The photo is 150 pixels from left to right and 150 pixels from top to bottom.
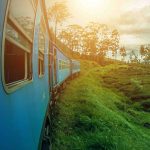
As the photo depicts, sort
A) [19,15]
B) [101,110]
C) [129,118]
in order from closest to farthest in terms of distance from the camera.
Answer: [19,15] → [101,110] → [129,118]

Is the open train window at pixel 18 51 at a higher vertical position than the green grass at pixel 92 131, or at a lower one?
higher

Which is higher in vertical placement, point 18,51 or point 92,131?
point 18,51

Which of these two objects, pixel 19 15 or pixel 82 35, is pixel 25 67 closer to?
pixel 19 15

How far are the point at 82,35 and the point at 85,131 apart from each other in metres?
71.5

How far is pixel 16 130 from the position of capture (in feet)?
6.78

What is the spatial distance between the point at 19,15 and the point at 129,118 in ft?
32.8

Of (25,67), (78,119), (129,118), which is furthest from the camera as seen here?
(129,118)

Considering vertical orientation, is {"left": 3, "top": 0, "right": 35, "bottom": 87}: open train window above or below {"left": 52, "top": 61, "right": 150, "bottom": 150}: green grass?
above

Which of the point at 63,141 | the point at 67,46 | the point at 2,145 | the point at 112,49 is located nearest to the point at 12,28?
the point at 2,145

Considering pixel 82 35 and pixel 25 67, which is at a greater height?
pixel 82 35

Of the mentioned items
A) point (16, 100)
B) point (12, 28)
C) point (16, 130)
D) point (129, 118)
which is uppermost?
point (12, 28)

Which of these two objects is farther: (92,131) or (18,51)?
(92,131)

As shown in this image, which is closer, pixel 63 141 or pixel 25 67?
pixel 25 67

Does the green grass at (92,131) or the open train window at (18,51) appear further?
the green grass at (92,131)
